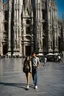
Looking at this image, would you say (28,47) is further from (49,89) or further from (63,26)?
(49,89)

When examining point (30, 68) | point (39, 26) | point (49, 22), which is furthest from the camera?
point (49, 22)

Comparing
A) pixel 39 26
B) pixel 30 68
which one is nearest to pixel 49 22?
pixel 39 26

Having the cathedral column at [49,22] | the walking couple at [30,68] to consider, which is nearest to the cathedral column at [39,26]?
the cathedral column at [49,22]

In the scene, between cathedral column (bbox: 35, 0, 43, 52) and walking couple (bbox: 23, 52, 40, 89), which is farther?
cathedral column (bbox: 35, 0, 43, 52)

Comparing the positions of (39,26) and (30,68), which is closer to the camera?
(30,68)

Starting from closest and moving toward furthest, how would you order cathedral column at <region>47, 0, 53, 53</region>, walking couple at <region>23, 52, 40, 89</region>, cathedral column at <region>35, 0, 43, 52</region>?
walking couple at <region>23, 52, 40, 89</region> → cathedral column at <region>35, 0, 43, 52</region> → cathedral column at <region>47, 0, 53, 53</region>

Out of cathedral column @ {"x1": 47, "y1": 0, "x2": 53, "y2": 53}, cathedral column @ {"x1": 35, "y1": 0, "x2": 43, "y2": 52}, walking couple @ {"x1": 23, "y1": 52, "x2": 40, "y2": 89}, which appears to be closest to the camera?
walking couple @ {"x1": 23, "y1": 52, "x2": 40, "y2": 89}

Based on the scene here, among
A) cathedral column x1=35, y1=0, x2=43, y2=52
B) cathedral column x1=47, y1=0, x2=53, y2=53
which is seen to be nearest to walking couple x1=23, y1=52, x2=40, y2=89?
cathedral column x1=35, y1=0, x2=43, y2=52

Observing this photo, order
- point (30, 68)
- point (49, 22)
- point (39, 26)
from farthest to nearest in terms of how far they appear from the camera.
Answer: point (49, 22) → point (39, 26) → point (30, 68)

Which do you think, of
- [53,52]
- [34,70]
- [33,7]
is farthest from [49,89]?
[33,7]

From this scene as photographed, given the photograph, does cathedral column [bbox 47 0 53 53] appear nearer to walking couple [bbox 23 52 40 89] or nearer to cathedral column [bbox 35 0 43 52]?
cathedral column [bbox 35 0 43 52]

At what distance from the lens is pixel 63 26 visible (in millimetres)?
54500

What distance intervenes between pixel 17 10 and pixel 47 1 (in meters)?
6.93

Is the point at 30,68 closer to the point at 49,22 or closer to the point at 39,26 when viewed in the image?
the point at 39,26
